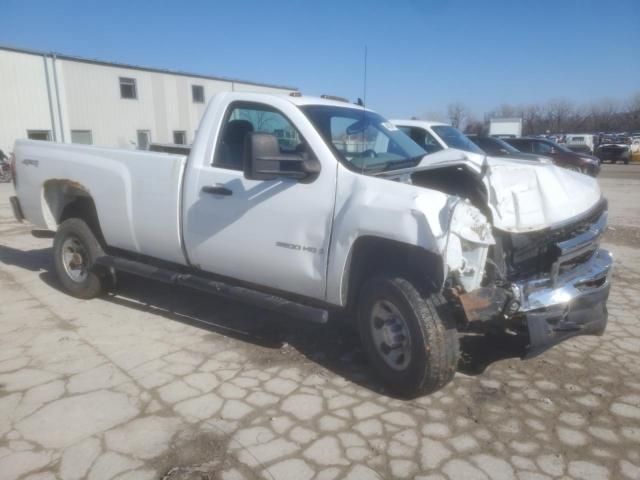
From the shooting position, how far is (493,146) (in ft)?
45.3

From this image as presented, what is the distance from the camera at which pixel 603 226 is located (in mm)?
3672

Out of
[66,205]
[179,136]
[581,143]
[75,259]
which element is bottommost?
[75,259]

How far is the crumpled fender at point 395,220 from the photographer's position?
114 inches

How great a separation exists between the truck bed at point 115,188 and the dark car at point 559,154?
1571 cm

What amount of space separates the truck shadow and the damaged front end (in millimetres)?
339

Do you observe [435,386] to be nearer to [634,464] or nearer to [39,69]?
[634,464]

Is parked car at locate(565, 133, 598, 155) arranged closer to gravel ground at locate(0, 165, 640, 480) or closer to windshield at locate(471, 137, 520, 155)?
windshield at locate(471, 137, 520, 155)

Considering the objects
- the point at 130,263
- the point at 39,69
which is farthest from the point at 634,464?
the point at 39,69

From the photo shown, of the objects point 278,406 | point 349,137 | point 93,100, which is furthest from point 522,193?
point 93,100

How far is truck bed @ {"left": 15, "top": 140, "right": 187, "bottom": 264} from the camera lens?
14.2 feet

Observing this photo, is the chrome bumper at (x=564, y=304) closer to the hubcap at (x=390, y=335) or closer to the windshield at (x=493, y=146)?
the hubcap at (x=390, y=335)

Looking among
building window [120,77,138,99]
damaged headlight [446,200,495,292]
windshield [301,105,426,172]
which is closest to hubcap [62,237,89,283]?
windshield [301,105,426,172]

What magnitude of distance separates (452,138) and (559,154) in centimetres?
1042

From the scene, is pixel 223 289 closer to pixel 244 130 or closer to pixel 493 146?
pixel 244 130
